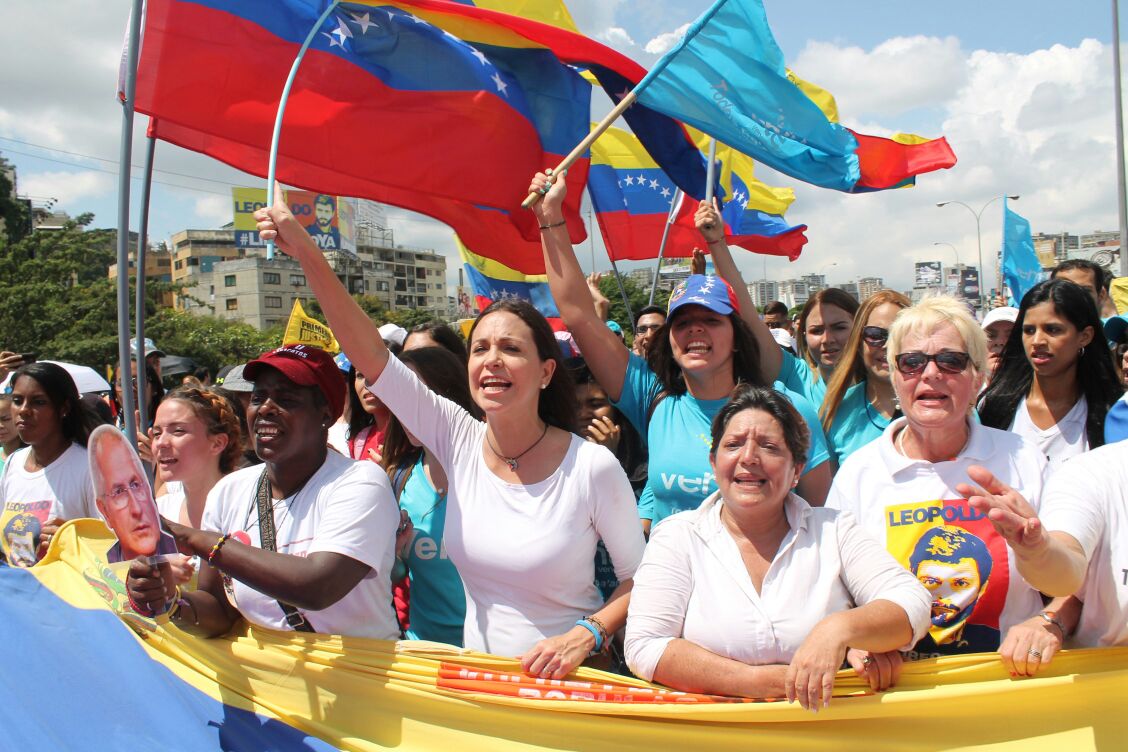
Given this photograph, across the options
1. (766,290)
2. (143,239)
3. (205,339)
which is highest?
(766,290)

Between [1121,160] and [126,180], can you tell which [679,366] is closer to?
[126,180]

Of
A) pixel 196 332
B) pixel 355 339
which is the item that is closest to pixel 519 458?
pixel 355 339

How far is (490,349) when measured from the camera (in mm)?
2859

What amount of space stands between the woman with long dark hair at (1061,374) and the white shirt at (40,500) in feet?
14.0

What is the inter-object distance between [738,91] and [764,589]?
9.38ft

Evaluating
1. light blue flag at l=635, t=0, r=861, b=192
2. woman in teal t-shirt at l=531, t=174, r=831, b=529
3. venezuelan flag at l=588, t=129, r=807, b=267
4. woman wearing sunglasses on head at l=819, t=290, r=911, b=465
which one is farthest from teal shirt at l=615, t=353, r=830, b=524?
venezuelan flag at l=588, t=129, r=807, b=267

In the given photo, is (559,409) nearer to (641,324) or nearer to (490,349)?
(490,349)

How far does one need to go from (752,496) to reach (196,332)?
152 ft

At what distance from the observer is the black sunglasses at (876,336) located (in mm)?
3809

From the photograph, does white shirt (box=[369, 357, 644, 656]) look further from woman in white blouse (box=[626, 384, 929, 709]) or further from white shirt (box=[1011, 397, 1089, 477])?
white shirt (box=[1011, 397, 1089, 477])

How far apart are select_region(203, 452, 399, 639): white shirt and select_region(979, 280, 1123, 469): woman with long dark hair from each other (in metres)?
2.68

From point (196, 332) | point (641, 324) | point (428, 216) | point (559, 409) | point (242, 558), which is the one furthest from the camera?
point (196, 332)

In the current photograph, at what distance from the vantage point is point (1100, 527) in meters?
2.16

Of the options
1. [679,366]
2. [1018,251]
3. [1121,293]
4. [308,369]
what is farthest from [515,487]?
[1018,251]
